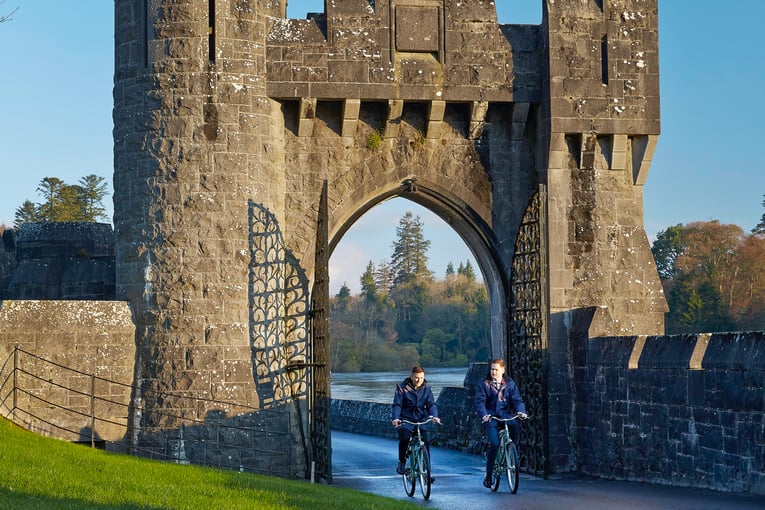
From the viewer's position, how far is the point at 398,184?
1689 centimetres

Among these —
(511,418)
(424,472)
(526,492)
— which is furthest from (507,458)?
(424,472)

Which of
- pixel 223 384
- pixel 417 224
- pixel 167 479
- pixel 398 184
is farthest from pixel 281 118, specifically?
pixel 417 224

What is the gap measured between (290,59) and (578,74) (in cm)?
395

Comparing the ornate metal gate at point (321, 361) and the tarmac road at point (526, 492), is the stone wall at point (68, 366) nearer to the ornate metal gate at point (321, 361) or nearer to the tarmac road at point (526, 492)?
the ornate metal gate at point (321, 361)

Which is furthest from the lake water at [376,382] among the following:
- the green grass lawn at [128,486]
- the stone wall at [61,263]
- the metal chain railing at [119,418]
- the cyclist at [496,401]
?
the green grass lawn at [128,486]

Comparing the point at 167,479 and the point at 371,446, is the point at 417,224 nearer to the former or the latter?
the point at 371,446

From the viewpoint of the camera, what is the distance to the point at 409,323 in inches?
3757

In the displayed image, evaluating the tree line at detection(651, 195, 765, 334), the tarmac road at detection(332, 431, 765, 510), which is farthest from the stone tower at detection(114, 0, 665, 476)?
the tree line at detection(651, 195, 765, 334)

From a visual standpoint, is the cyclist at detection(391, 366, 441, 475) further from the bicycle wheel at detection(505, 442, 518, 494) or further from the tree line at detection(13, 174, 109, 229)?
the tree line at detection(13, 174, 109, 229)

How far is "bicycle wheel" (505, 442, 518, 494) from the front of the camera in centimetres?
1251

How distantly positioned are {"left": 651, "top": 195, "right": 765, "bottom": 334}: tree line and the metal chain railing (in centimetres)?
3883

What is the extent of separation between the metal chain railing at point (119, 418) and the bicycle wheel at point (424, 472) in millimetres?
3329

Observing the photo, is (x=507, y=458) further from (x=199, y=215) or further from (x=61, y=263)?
(x=61, y=263)

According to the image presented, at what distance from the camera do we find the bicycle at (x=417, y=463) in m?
12.5
